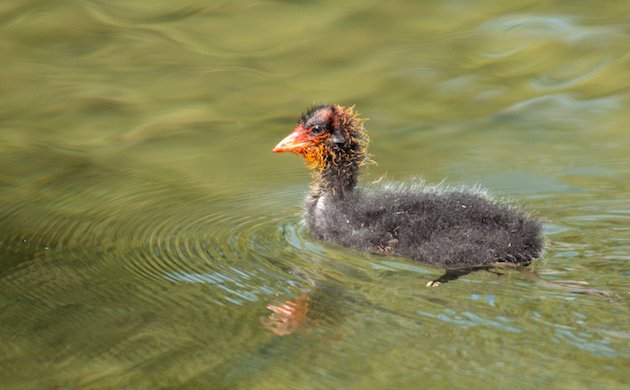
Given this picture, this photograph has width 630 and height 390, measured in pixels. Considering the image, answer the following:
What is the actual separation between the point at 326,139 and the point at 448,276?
1.42m

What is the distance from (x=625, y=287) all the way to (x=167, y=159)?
3.55 m

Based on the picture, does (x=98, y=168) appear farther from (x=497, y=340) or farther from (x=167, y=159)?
(x=497, y=340)

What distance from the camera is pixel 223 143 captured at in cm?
770

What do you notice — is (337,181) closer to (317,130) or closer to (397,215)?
(317,130)

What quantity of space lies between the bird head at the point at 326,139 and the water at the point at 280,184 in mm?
419

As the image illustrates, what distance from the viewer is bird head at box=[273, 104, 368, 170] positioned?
6.21m

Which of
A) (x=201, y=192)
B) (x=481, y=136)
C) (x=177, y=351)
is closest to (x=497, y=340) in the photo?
(x=177, y=351)

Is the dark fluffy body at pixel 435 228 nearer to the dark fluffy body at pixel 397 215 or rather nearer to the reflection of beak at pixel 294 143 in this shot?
the dark fluffy body at pixel 397 215

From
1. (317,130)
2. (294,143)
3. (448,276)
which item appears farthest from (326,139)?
(448,276)

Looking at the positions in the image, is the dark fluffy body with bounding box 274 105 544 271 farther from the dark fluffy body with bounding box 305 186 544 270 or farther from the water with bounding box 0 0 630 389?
the water with bounding box 0 0 630 389

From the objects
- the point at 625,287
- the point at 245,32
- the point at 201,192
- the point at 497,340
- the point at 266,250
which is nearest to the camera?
the point at 497,340

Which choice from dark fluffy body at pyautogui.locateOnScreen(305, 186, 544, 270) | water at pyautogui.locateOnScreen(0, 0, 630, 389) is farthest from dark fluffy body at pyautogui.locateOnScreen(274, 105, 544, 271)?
water at pyautogui.locateOnScreen(0, 0, 630, 389)

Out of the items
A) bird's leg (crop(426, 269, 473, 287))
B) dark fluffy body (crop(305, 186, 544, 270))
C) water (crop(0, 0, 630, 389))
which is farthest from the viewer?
dark fluffy body (crop(305, 186, 544, 270))

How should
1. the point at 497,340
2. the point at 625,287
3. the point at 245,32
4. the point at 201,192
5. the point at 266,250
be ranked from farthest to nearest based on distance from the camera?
Result: the point at 245,32 < the point at 201,192 < the point at 266,250 < the point at 625,287 < the point at 497,340
